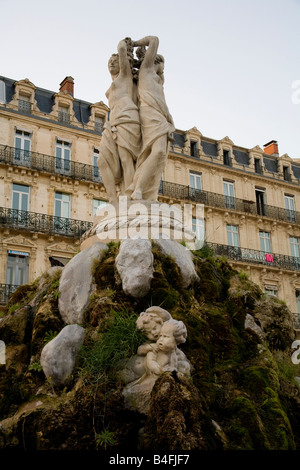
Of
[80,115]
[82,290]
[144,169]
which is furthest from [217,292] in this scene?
[80,115]

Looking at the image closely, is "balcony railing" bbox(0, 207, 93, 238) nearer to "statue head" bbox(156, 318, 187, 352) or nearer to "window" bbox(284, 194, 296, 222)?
"window" bbox(284, 194, 296, 222)

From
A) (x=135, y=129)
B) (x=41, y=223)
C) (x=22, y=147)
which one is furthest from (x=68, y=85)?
(x=135, y=129)

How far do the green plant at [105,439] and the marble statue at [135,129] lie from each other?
13.4 ft

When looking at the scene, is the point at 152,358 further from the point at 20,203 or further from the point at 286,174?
the point at 286,174

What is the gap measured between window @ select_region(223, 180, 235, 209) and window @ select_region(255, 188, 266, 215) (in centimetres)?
201

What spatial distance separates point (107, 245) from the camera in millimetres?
7172

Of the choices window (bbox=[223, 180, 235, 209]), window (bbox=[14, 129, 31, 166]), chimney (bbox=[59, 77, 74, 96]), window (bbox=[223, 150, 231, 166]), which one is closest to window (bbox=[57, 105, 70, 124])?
chimney (bbox=[59, 77, 74, 96])

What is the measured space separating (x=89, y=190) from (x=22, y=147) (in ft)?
12.7

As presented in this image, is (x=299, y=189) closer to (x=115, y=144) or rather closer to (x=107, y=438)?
(x=115, y=144)

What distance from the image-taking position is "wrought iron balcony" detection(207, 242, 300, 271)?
31.1 m

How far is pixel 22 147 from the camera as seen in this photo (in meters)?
27.5

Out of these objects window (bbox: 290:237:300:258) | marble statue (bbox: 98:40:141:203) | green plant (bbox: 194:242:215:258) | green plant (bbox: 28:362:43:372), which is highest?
window (bbox: 290:237:300:258)

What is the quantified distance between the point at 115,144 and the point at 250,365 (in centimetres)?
408

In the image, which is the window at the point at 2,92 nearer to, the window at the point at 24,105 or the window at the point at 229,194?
the window at the point at 24,105
